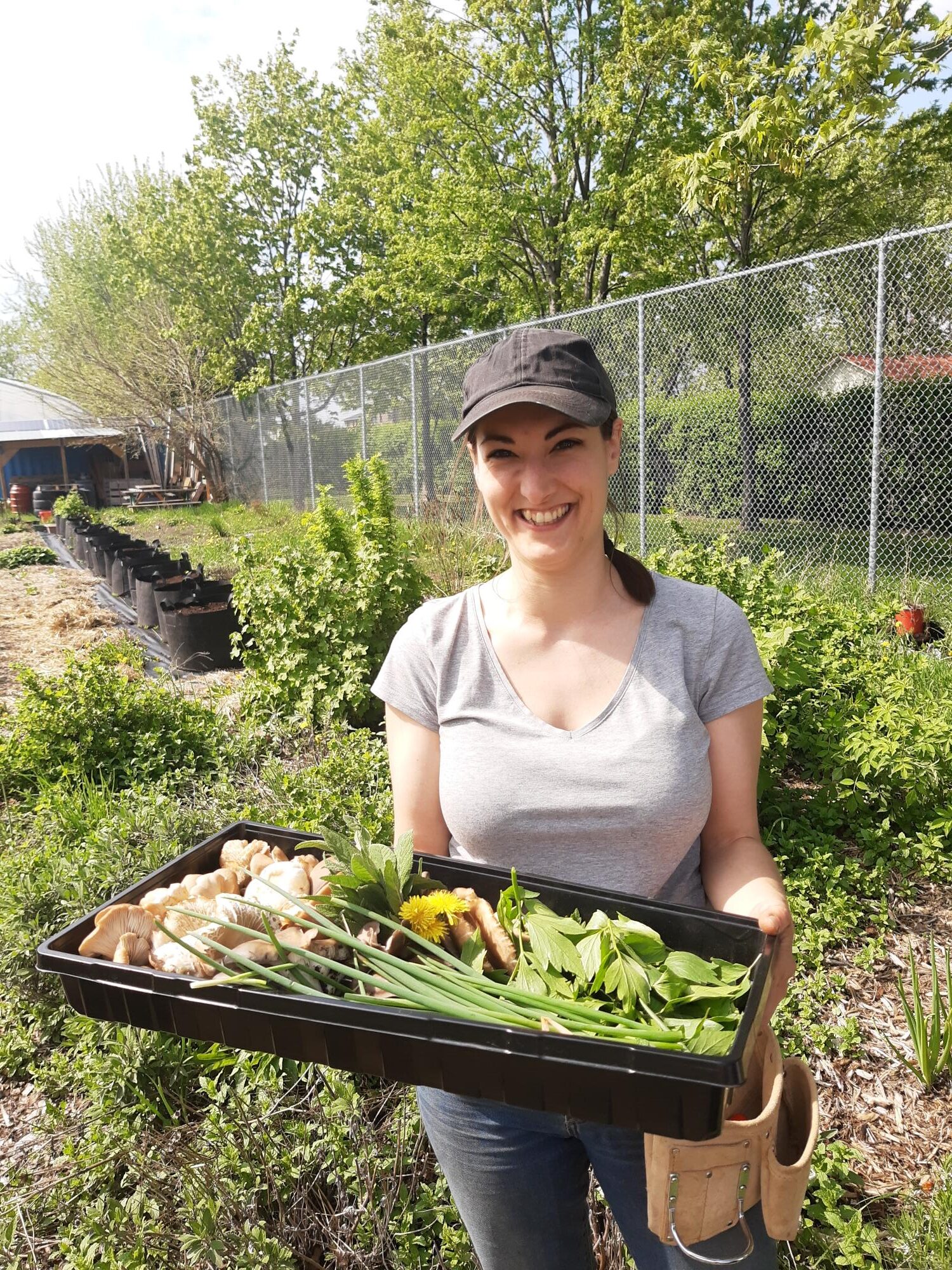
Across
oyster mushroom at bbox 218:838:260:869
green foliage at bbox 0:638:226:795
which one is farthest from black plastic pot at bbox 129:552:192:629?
oyster mushroom at bbox 218:838:260:869

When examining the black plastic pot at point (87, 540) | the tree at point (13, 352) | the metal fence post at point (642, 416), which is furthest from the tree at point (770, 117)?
the tree at point (13, 352)

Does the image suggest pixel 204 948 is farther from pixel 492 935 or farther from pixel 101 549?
pixel 101 549

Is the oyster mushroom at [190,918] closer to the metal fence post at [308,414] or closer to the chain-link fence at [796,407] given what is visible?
the chain-link fence at [796,407]

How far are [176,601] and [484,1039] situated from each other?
8.08 m

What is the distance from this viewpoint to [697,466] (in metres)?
9.90

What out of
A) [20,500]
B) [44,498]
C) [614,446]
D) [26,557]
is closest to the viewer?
[614,446]

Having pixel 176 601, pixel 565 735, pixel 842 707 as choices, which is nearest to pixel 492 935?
pixel 565 735

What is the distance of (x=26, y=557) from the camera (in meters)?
17.7

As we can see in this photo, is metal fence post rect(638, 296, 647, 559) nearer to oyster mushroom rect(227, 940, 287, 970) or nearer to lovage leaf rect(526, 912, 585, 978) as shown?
lovage leaf rect(526, 912, 585, 978)

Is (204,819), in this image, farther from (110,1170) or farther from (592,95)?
(592,95)

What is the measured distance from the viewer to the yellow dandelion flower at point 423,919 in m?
1.34

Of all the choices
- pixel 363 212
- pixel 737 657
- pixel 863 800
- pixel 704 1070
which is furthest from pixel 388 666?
pixel 363 212

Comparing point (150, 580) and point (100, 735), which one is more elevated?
point (150, 580)

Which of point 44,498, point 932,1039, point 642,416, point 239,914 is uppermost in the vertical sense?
point 642,416
